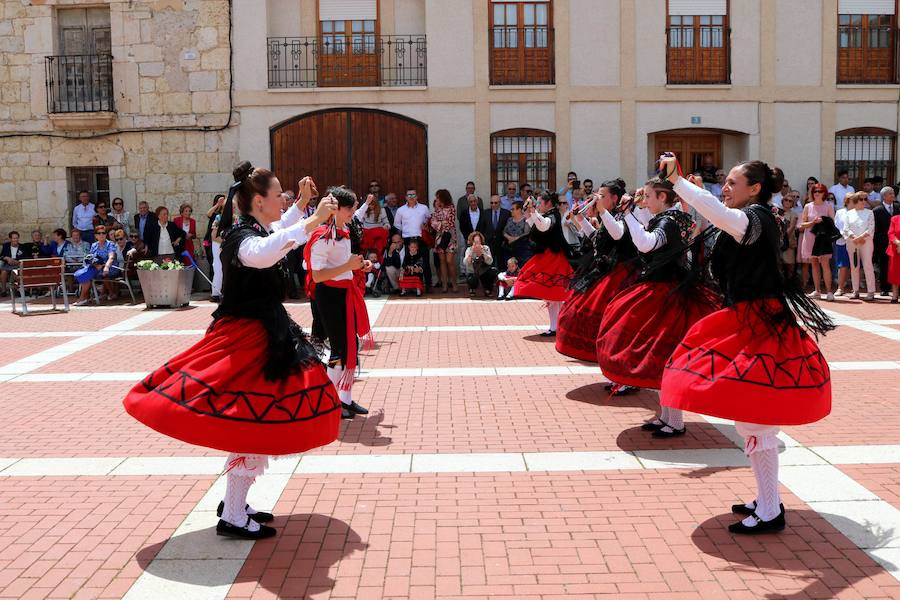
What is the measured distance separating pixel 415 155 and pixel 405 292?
12.7 feet

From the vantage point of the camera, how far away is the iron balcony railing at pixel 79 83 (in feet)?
62.5

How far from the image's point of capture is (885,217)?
15.2 metres

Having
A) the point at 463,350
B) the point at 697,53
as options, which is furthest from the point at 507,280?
the point at 697,53

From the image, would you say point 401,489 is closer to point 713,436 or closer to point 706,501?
point 706,501

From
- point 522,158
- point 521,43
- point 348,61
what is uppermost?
point 521,43

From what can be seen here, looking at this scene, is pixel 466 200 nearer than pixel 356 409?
No

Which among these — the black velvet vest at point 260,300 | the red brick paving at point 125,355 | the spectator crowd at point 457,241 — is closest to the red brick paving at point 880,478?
the black velvet vest at point 260,300

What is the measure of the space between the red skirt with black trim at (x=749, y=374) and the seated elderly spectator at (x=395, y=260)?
12.4 metres

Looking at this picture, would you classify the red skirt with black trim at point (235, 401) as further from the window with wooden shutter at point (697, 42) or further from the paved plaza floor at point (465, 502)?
the window with wooden shutter at point (697, 42)

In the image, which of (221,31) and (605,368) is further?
(221,31)

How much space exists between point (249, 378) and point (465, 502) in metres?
1.52

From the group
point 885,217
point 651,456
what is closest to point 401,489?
point 651,456

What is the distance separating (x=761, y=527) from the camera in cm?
447

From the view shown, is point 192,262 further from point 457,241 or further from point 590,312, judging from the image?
point 590,312
